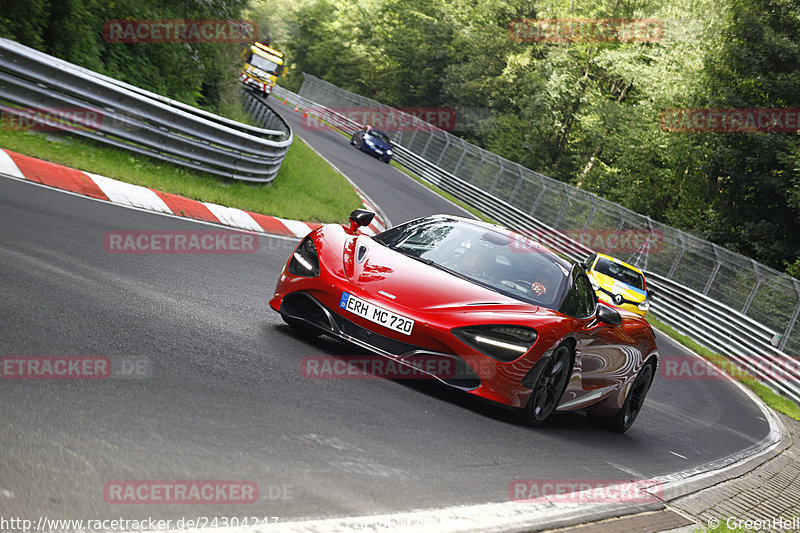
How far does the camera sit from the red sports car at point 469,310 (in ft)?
19.9

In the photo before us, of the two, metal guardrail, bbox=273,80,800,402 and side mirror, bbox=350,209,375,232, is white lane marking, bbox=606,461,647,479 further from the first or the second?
metal guardrail, bbox=273,80,800,402

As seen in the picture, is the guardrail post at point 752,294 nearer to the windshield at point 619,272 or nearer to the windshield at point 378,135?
the windshield at point 619,272

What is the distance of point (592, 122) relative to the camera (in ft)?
151

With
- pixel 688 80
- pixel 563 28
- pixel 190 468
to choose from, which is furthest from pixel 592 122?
pixel 190 468

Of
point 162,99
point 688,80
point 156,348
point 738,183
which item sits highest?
point 688,80

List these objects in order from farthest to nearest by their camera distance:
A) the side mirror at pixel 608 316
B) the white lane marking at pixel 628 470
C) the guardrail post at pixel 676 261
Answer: the guardrail post at pixel 676 261
the side mirror at pixel 608 316
the white lane marking at pixel 628 470

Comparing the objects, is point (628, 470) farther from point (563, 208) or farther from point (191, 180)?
point (563, 208)

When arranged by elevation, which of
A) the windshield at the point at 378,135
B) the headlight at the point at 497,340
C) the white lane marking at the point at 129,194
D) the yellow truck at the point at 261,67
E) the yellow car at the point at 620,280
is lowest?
the white lane marking at the point at 129,194

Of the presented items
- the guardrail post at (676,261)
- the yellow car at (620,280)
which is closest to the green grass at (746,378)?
the guardrail post at (676,261)

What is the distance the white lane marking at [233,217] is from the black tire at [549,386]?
709 centimetres

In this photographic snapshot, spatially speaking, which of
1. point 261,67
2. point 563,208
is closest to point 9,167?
point 563,208

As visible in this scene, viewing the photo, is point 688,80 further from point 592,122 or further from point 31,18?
point 31,18

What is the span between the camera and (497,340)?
238 inches

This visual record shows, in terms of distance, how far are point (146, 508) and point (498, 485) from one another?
7.51 feet
